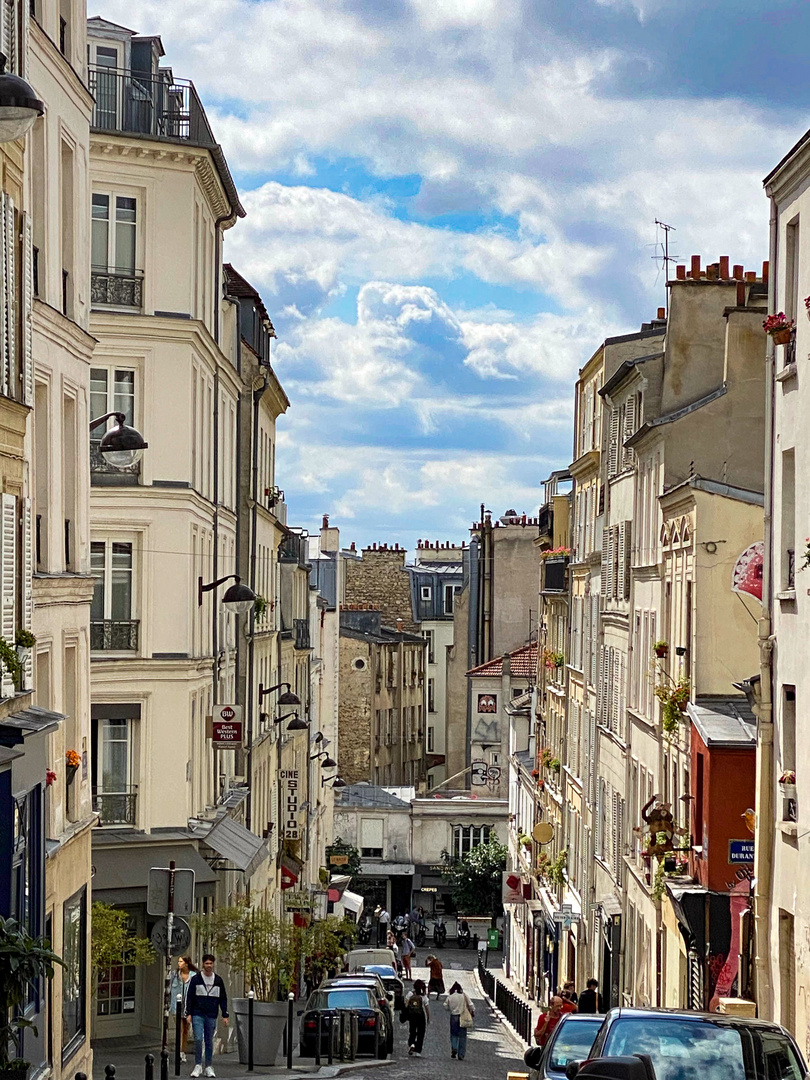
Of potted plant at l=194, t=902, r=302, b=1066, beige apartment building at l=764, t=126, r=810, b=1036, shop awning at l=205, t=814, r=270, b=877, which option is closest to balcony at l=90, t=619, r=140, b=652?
shop awning at l=205, t=814, r=270, b=877

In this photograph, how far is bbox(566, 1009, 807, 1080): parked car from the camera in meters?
12.7

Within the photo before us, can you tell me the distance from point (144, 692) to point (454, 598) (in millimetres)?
75411

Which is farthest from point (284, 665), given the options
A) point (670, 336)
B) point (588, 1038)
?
point (588, 1038)

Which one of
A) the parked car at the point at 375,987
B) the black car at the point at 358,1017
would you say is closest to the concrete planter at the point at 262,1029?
the black car at the point at 358,1017

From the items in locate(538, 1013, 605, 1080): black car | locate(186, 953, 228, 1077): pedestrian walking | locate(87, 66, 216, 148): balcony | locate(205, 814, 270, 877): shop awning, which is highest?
locate(87, 66, 216, 148): balcony

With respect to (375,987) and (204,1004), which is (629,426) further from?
(204,1004)

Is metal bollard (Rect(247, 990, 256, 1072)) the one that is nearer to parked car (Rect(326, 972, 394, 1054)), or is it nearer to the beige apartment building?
the beige apartment building

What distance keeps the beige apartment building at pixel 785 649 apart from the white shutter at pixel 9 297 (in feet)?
31.1

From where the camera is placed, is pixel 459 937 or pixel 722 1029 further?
pixel 459 937

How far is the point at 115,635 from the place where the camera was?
2942cm

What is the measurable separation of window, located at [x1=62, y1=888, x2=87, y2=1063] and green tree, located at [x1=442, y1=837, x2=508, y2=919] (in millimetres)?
53998

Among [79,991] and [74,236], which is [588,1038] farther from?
[74,236]

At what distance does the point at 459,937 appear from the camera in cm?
7381

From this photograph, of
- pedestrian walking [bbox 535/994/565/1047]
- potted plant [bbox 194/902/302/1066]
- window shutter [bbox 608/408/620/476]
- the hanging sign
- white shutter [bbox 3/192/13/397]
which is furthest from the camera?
the hanging sign
